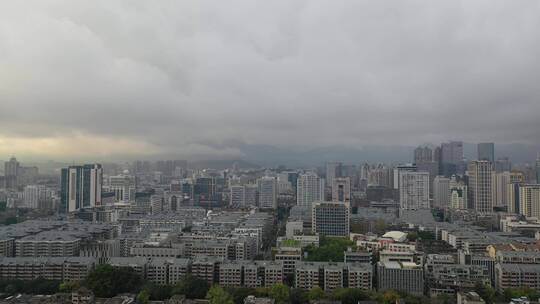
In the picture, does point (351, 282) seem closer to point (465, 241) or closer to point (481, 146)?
point (465, 241)

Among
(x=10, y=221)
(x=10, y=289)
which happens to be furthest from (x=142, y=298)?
(x=10, y=221)

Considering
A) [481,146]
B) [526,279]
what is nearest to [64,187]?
[526,279]

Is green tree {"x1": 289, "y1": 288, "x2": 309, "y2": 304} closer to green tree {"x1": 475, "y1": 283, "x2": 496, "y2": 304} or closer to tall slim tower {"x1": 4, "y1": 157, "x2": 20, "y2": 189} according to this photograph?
green tree {"x1": 475, "y1": 283, "x2": 496, "y2": 304}

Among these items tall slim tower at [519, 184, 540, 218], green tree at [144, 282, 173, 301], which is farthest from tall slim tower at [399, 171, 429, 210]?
green tree at [144, 282, 173, 301]

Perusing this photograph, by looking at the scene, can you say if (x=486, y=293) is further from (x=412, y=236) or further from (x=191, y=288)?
(x=412, y=236)

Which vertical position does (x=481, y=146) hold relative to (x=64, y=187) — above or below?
above

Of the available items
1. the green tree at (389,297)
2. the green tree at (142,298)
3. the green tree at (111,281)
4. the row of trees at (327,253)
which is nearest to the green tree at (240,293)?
the green tree at (142,298)
